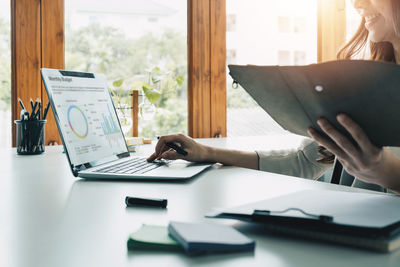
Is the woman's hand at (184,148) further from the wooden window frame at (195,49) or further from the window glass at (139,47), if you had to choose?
the wooden window frame at (195,49)

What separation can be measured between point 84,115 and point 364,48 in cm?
117

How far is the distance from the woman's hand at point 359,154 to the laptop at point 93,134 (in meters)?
0.37

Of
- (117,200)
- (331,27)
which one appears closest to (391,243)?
(117,200)

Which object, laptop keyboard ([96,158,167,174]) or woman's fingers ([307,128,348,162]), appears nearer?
woman's fingers ([307,128,348,162])

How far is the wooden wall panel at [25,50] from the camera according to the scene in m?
2.08

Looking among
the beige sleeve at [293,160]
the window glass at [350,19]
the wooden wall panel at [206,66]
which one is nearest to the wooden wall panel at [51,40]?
the wooden wall panel at [206,66]

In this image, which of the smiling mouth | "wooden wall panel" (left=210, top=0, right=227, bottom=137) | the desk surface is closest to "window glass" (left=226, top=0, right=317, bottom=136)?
"wooden wall panel" (left=210, top=0, right=227, bottom=137)

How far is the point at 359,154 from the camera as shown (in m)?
0.74

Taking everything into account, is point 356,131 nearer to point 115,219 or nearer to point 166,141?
point 115,219

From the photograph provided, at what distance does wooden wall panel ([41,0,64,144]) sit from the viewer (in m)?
2.12

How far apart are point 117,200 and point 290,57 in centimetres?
227

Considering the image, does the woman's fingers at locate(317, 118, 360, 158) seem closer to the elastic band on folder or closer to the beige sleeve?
the elastic band on folder

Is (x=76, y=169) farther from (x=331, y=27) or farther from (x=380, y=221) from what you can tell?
(x=331, y=27)

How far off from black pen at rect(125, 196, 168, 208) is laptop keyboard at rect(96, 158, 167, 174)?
313 millimetres
